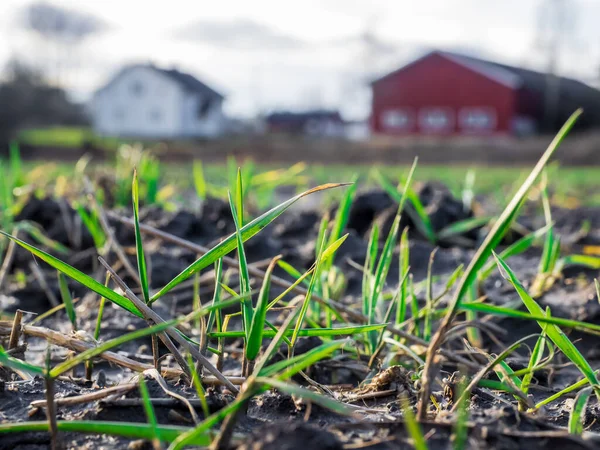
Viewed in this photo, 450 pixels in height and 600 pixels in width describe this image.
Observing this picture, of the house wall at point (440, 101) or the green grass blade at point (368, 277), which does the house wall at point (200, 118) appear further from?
the green grass blade at point (368, 277)

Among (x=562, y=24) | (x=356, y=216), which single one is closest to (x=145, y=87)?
(x=562, y=24)

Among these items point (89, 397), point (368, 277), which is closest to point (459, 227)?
point (368, 277)

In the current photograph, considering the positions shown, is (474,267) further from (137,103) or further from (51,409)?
(137,103)

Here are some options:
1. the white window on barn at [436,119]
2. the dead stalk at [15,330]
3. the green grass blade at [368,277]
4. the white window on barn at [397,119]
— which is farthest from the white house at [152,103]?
the dead stalk at [15,330]

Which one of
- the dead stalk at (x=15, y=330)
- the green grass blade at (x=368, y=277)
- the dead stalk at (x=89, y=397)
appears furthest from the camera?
the green grass blade at (x=368, y=277)

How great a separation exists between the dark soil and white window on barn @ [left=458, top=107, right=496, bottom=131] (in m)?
26.1

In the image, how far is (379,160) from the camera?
17.5 meters

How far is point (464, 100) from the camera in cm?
2914

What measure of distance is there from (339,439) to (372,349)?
56 centimetres

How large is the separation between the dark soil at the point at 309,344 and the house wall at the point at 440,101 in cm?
2608

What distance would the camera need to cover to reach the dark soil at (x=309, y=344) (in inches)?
28.0

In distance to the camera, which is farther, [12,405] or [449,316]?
[12,405]

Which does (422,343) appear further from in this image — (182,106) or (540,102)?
(182,106)

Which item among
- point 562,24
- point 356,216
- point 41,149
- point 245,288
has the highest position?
point 562,24
